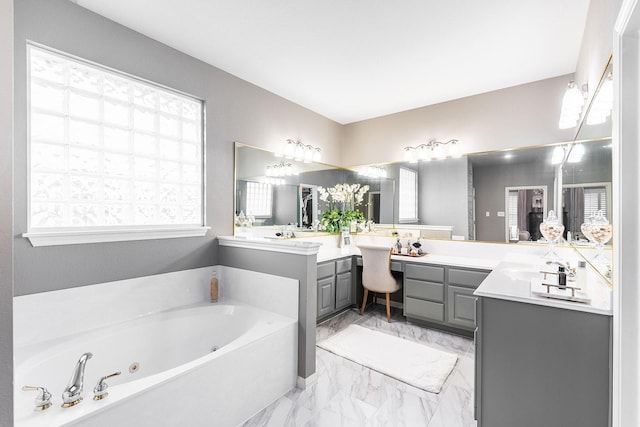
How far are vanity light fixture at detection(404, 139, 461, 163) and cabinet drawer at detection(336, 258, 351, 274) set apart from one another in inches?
61.4

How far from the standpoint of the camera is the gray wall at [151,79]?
1.77 m

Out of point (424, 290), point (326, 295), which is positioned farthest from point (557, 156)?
point (326, 295)

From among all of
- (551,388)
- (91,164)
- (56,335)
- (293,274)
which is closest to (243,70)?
(91,164)

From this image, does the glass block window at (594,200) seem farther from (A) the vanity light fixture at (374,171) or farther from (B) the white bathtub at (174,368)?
(A) the vanity light fixture at (374,171)

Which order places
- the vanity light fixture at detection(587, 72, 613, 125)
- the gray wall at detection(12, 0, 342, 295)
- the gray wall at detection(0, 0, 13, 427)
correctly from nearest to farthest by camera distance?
the gray wall at detection(0, 0, 13, 427), the vanity light fixture at detection(587, 72, 613, 125), the gray wall at detection(12, 0, 342, 295)

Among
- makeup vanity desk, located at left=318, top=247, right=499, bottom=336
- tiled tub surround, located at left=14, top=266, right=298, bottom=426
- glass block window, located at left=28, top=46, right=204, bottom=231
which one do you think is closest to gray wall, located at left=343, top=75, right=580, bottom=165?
makeup vanity desk, located at left=318, top=247, right=499, bottom=336

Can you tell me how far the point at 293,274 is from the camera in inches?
87.5

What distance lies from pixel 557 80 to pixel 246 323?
3683mm

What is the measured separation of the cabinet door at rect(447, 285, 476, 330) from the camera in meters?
2.87

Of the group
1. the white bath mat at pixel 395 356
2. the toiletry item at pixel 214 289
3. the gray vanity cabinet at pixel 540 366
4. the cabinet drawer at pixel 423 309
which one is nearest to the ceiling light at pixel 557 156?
the cabinet drawer at pixel 423 309

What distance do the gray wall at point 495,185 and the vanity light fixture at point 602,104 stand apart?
1381 millimetres

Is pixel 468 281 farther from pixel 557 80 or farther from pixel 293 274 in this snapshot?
pixel 557 80

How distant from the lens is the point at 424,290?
3.16 meters

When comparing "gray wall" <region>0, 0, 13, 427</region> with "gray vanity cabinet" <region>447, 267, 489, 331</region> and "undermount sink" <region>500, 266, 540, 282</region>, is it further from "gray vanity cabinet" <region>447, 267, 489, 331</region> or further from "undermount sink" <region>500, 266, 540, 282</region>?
"gray vanity cabinet" <region>447, 267, 489, 331</region>
